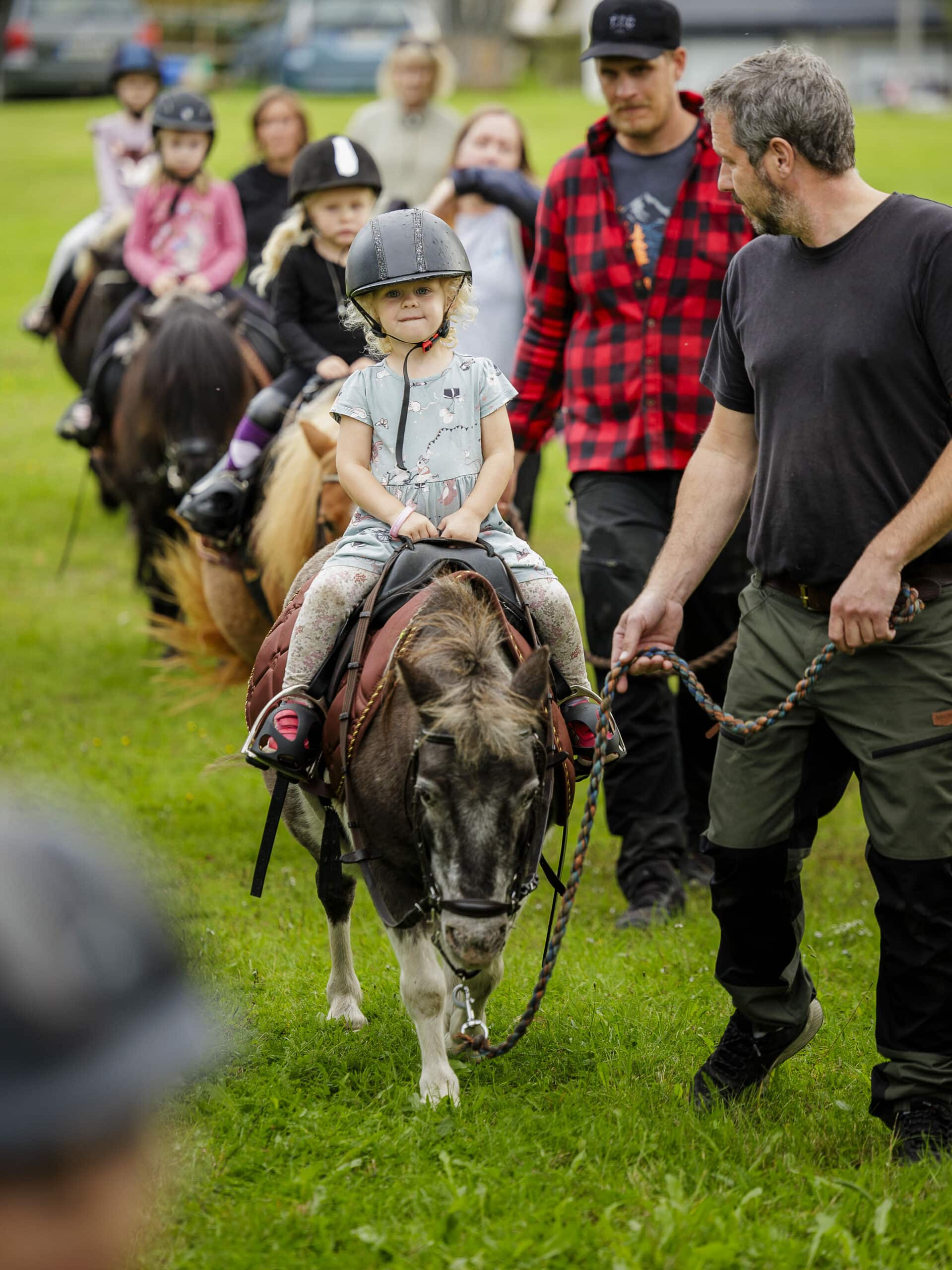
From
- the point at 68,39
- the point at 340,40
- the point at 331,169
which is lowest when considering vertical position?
the point at 340,40

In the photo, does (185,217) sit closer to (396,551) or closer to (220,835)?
(220,835)

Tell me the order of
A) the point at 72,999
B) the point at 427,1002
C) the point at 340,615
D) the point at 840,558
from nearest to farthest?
the point at 72,999, the point at 840,558, the point at 427,1002, the point at 340,615

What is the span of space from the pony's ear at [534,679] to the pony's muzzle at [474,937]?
519mm

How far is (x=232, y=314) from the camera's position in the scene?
8391 millimetres

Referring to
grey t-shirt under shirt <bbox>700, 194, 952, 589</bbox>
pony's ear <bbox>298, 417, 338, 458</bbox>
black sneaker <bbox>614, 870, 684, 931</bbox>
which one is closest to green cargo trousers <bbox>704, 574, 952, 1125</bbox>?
grey t-shirt under shirt <bbox>700, 194, 952, 589</bbox>

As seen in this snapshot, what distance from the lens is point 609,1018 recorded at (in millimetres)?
4621

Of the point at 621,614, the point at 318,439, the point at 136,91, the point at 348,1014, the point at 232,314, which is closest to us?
the point at 348,1014

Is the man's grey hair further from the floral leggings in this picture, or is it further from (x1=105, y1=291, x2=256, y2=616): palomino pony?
(x1=105, y1=291, x2=256, y2=616): palomino pony

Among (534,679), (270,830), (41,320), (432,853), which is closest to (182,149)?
(41,320)

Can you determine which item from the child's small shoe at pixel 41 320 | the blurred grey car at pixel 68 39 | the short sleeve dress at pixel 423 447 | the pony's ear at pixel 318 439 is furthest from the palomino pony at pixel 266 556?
the blurred grey car at pixel 68 39

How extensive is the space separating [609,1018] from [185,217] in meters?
6.54

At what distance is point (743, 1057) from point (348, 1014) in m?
1.26

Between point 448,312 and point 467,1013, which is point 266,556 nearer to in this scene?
point 448,312

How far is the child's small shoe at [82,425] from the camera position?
31.6 feet
